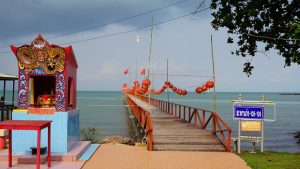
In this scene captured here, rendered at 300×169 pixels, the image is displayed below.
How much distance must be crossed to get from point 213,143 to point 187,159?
3.00 meters

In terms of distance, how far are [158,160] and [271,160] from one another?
4.19 metres

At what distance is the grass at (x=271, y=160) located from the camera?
1223cm

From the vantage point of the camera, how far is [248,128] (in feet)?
52.4

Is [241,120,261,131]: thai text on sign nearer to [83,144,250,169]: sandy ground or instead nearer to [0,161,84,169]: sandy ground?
[83,144,250,169]: sandy ground

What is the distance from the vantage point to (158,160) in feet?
42.0

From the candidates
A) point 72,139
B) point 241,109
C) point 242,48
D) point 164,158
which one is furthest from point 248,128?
point 72,139

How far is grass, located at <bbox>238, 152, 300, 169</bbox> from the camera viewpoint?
12.2 meters

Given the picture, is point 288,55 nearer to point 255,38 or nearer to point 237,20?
point 255,38

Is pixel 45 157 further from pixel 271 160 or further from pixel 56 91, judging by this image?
pixel 271 160

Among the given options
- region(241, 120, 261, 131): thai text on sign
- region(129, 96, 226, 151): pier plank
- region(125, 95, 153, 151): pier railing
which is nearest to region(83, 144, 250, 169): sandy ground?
region(125, 95, 153, 151): pier railing

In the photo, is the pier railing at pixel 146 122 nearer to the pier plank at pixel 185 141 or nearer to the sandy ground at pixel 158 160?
the pier plank at pixel 185 141

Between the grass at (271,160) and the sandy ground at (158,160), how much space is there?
1.15 feet

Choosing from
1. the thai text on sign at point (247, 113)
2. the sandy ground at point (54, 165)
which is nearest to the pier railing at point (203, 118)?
the thai text on sign at point (247, 113)

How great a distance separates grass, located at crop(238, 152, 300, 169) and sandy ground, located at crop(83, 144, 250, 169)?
35 centimetres
